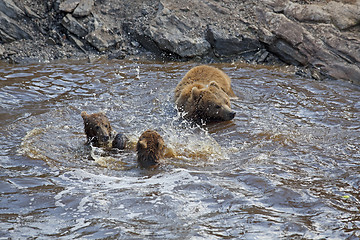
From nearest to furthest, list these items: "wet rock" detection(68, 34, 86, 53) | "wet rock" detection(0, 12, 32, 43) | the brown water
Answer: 1. the brown water
2. "wet rock" detection(0, 12, 32, 43)
3. "wet rock" detection(68, 34, 86, 53)

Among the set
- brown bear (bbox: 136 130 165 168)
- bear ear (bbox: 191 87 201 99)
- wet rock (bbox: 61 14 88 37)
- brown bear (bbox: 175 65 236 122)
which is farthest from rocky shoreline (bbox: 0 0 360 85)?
brown bear (bbox: 136 130 165 168)

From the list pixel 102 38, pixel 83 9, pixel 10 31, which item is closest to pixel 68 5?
pixel 83 9

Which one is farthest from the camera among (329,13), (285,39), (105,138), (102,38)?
(102,38)

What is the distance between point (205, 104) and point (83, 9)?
664 centimetres

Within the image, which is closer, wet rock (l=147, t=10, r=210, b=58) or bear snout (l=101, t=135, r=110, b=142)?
bear snout (l=101, t=135, r=110, b=142)

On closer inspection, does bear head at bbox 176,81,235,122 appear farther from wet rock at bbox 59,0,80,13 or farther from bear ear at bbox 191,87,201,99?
wet rock at bbox 59,0,80,13

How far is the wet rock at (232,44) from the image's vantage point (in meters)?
13.5

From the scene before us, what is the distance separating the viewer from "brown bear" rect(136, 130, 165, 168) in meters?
6.79

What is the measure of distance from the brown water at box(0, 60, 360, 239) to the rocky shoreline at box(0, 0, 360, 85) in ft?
6.25

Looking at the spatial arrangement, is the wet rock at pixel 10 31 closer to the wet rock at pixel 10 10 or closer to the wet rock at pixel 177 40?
the wet rock at pixel 10 10

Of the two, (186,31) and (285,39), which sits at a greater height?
(186,31)

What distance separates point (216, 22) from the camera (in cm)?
1402

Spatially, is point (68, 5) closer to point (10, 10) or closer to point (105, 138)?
point (10, 10)

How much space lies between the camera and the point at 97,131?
762cm
